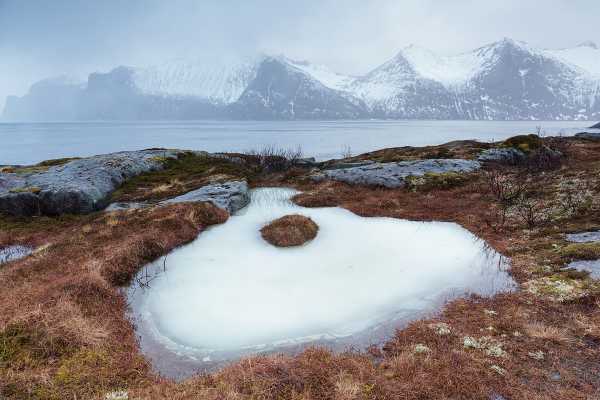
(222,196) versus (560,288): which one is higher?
(222,196)

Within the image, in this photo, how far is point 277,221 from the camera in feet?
66.0

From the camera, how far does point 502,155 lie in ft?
128

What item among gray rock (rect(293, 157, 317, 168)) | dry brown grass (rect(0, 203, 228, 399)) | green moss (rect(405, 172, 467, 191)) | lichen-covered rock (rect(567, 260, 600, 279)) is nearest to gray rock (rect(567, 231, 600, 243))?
lichen-covered rock (rect(567, 260, 600, 279))

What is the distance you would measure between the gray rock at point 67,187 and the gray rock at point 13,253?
617 cm

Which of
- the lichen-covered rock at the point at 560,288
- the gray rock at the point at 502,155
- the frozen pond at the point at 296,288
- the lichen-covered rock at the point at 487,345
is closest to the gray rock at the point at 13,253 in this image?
the frozen pond at the point at 296,288

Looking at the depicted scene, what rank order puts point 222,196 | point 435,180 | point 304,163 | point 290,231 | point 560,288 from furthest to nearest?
point 304,163 → point 435,180 → point 222,196 → point 290,231 → point 560,288

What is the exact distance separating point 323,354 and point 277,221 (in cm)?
1172

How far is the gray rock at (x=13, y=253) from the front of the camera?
1733cm

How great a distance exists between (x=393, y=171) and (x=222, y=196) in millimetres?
17162

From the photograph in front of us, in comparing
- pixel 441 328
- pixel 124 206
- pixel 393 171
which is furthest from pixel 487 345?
pixel 124 206

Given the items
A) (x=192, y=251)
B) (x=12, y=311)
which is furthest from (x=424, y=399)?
(x=192, y=251)

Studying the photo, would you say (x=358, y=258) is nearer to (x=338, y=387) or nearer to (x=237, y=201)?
(x=338, y=387)

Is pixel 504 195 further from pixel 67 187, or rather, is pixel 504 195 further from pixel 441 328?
pixel 67 187

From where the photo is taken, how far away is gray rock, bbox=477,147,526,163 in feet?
125
